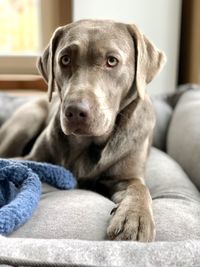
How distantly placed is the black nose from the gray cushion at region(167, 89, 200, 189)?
1.92ft

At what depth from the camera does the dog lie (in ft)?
4.94

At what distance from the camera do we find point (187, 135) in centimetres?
209

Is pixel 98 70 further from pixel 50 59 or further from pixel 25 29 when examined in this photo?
pixel 25 29

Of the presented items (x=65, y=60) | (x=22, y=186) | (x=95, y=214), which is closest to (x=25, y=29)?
(x=65, y=60)

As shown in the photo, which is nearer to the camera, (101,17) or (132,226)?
(132,226)

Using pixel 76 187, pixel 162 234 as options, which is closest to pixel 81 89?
pixel 76 187

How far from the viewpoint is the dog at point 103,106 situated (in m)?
1.51

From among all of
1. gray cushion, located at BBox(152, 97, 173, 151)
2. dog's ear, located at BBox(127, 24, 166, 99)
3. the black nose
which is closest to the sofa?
gray cushion, located at BBox(152, 97, 173, 151)

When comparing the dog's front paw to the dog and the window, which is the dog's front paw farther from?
the window

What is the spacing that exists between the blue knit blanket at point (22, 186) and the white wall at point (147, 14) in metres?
1.57

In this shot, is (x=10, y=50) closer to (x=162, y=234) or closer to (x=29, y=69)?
(x=29, y=69)

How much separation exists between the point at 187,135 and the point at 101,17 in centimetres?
119

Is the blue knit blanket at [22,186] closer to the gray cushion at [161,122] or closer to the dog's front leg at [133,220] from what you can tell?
the dog's front leg at [133,220]

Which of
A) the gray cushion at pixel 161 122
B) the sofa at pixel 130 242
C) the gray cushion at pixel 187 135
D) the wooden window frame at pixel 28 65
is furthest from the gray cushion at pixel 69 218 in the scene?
the wooden window frame at pixel 28 65
